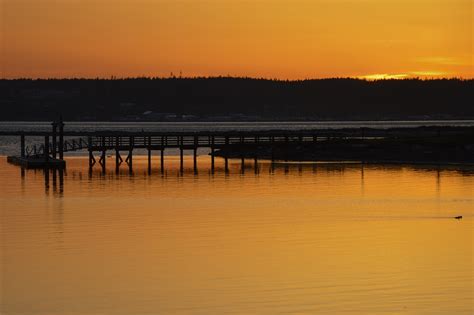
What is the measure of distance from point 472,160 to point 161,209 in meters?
41.6

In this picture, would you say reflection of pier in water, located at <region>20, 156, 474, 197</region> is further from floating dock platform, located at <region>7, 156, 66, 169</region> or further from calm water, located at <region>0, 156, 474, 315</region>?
calm water, located at <region>0, 156, 474, 315</region>

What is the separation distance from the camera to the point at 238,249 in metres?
34.4

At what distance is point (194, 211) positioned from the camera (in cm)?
4775

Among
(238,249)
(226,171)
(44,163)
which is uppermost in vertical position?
(44,163)

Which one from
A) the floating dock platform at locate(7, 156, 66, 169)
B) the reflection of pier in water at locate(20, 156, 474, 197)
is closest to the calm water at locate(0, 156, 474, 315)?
the reflection of pier in water at locate(20, 156, 474, 197)

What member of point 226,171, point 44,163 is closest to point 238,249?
point 226,171

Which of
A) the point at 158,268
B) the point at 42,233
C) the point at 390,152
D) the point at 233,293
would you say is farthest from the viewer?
the point at 390,152

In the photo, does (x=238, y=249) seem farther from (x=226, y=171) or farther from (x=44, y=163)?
(x=44, y=163)

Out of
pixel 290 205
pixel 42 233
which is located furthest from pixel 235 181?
pixel 42 233

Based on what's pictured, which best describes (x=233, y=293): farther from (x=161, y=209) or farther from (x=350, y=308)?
(x=161, y=209)

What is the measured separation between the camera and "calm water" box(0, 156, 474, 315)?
2605cm

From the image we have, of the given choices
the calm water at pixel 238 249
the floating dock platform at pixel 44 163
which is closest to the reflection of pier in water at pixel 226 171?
the floating dock platform at pixel 44 163

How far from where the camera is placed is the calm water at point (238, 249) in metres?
26.0

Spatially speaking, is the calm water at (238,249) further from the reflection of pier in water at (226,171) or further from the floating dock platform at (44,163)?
the floating dock platform at (44,163)
